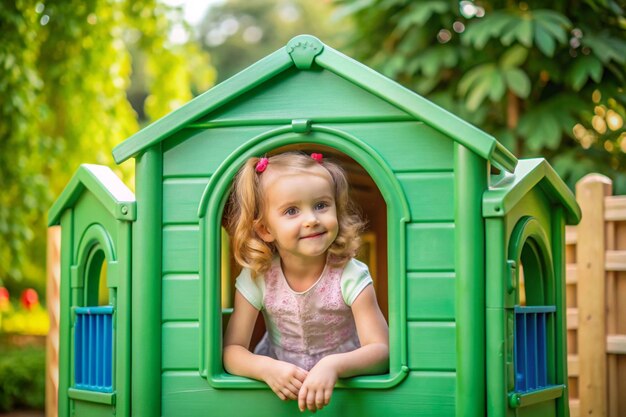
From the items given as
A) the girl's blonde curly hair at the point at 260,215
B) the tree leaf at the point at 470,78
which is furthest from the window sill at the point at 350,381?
the tree leaf at the point at 470,78

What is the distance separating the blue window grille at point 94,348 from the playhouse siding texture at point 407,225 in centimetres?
36

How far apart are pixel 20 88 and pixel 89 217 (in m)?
3.07

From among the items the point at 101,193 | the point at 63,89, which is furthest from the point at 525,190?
the point at 63,89

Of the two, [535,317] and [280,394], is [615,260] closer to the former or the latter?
[535,317]

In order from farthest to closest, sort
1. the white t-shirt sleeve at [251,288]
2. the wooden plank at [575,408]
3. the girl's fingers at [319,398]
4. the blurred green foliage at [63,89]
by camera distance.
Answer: the blurred green foliage at [63,89] → the wooden plank at [575,408] → the white t-shirt sleeve at [251,288] → the girl's fingers at [319,398]

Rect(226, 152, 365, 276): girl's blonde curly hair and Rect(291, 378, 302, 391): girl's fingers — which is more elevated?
Rect(226, 152, 365, 276): girl's blonde curly hair

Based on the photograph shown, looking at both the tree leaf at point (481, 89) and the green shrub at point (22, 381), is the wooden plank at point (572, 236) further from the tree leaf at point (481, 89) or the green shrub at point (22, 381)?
the green shrub at point (22, 381)

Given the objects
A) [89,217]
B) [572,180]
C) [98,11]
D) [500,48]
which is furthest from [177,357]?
[98,11]

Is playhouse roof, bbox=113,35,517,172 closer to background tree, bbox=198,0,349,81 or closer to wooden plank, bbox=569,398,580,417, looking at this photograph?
wooden plank, bbox=569,398,580,417

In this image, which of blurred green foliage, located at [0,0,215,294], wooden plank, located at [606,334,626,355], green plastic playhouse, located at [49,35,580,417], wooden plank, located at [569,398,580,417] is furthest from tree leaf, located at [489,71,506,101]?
blurred green foliage, located at [0,0,215,294]

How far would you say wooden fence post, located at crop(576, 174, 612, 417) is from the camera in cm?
478

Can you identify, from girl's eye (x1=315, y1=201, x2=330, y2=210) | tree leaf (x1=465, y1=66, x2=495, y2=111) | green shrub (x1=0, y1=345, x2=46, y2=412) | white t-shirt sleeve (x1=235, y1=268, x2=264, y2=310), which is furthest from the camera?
green shrub (x1=0, y1=345, x2=46, y2=412)

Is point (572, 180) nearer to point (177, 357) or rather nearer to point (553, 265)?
point (553, 265)

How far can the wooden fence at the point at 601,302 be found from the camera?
4762mm
